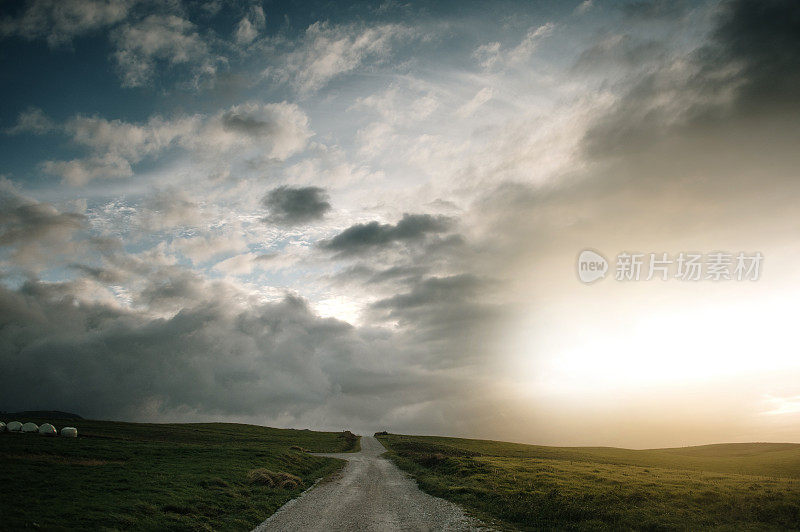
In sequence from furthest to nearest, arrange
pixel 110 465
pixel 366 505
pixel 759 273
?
pixel 110 465, pixel 759 273, pixel 366 505

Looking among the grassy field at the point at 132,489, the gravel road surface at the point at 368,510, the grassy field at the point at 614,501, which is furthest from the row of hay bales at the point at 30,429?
the grassy field at the point at 614,501

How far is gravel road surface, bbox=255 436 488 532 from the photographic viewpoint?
21750 mm

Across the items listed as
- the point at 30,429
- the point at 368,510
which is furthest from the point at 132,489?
the point at 30,429

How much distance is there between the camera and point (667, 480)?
3572 centimetres

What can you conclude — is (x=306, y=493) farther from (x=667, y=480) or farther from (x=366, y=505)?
(x=667, y=480)

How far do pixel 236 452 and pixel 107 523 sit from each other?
119 feet

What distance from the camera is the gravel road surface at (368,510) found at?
21.8 m

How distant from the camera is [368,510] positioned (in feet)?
84.1

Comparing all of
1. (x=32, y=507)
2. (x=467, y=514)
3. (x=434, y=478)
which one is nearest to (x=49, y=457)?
(x=32, y=507)

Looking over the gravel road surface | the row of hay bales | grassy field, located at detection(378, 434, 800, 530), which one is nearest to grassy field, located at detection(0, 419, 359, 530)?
the gravel road surface

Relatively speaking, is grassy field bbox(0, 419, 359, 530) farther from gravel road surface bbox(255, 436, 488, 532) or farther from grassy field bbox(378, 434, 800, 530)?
grassy field bbox(378, 434, 800, 530)

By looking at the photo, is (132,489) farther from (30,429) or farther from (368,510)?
(30,429)

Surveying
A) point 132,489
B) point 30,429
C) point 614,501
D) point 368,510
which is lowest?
point 30,429

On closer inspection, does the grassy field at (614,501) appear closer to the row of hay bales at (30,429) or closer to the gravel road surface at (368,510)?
the gravel road surface at (368,510)
